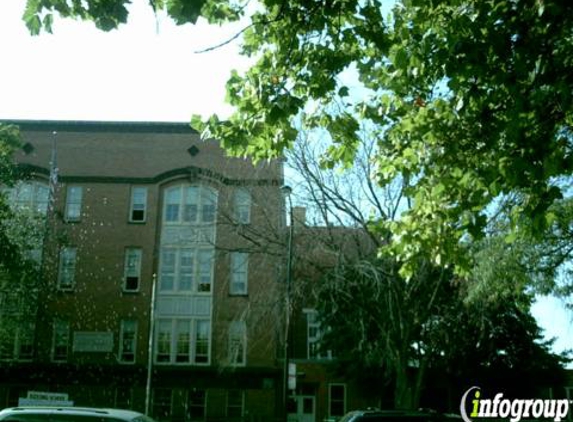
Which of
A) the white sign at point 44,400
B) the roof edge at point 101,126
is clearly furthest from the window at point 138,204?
the white sign at point 44,400

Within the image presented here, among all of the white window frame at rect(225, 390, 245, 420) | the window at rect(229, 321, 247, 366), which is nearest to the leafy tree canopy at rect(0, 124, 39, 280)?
the window at rect(229, 321, 247, 366)

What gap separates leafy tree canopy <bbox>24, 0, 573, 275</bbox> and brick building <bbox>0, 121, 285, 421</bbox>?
23.6 meters

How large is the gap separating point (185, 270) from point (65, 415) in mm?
29183

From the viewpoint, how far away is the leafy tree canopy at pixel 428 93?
8.26 meters

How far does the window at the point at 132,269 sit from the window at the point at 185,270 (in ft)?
4.23

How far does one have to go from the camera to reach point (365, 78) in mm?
10453

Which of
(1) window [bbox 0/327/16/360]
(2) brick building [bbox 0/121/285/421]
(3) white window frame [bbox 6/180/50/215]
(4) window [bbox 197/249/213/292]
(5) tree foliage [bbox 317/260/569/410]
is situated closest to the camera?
(5) tree foliage [bbox 317/260/569/410]

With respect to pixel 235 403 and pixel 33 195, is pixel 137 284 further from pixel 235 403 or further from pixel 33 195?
pixel 235 403

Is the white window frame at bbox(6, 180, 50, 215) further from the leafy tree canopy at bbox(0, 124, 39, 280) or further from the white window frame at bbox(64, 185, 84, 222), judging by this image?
the leafy tree canopy at bbox(0, 124, 39, 280)

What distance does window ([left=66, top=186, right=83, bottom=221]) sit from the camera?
40300 mm

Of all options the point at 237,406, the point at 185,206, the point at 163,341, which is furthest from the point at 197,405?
the point at 185,206

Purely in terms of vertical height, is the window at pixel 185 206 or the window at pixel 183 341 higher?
the window at pixel 185 206

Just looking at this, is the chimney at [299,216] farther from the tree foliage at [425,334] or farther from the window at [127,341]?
the window at [127,341]

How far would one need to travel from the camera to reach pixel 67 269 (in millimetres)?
39781
